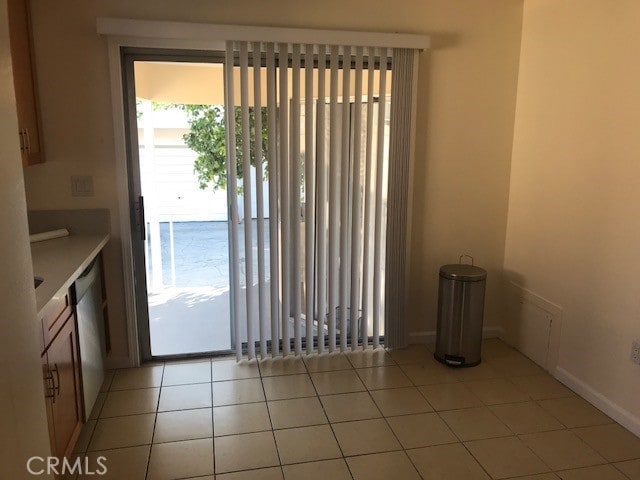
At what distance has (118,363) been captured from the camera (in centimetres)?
326

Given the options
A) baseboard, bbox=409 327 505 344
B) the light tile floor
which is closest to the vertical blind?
baseboard, bbox=409 327 505 344

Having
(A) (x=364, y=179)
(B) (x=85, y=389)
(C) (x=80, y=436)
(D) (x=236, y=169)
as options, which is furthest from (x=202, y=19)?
(C) (x=80, y=436)

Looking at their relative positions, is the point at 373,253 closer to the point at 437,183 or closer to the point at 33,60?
the point at 437,183

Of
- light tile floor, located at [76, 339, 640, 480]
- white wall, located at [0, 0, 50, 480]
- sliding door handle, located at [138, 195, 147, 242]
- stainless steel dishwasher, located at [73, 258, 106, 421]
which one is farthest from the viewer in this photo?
sliding door handle, located at [138, 195, 147, 242]

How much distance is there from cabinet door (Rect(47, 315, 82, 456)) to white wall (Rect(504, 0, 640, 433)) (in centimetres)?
271

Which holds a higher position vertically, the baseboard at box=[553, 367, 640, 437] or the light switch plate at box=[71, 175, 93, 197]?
the light switch plate at box=[71, 175, 93, 197]

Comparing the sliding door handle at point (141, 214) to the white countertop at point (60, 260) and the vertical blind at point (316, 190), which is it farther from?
the vertical blind at point (316, 190)

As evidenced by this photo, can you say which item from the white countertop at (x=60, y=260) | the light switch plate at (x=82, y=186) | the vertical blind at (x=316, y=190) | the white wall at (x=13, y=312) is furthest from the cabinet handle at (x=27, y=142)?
the white wall at (x=13, y=312)

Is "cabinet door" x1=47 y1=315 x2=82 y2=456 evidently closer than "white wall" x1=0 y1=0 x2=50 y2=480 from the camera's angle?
No

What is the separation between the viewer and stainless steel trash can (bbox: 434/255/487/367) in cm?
326

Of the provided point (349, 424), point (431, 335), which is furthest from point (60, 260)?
point (431, 335)

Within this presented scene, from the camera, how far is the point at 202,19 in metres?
2.98

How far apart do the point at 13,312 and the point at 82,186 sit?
6.64 feet

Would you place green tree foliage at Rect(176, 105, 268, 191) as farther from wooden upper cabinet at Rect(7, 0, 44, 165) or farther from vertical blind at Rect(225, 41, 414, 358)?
wooden upper cabinet at Rect(7, 0, 44, 165)
